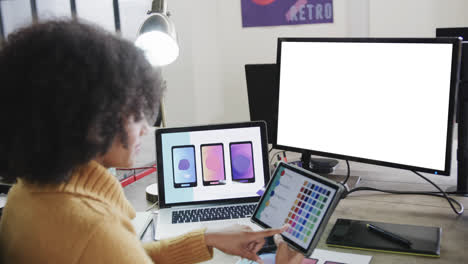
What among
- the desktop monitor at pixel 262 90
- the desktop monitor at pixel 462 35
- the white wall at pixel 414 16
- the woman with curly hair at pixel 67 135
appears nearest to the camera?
the woman with curly hair at pixel 67 135

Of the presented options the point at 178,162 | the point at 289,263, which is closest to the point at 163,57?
the point at 178,162

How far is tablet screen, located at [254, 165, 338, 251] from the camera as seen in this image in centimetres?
106

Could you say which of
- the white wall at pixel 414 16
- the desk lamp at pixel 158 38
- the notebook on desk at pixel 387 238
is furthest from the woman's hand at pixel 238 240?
the white wall at pixel 414 16

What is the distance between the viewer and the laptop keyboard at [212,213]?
4.47ft

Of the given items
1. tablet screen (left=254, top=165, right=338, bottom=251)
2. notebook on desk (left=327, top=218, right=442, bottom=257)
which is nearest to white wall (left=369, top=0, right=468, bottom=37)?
notebook on desk (left=327, top=218, right=442, bottom=257)

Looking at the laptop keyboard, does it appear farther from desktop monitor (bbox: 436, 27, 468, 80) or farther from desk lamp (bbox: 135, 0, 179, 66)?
desktop monitor (bbox: 436, 27, 468, 80)

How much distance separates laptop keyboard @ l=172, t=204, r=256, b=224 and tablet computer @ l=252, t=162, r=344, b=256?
19 cm

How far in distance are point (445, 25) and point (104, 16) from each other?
2479mm

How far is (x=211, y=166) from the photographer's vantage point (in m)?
1.46

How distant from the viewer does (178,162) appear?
4.80 feet

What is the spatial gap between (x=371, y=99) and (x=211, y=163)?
48cm

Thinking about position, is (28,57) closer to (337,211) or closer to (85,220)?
(85,220)

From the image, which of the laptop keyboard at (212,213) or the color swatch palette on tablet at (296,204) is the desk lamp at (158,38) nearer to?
the laptop keyboard at (212,213)

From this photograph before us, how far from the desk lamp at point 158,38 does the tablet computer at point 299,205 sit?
2.37 ft
